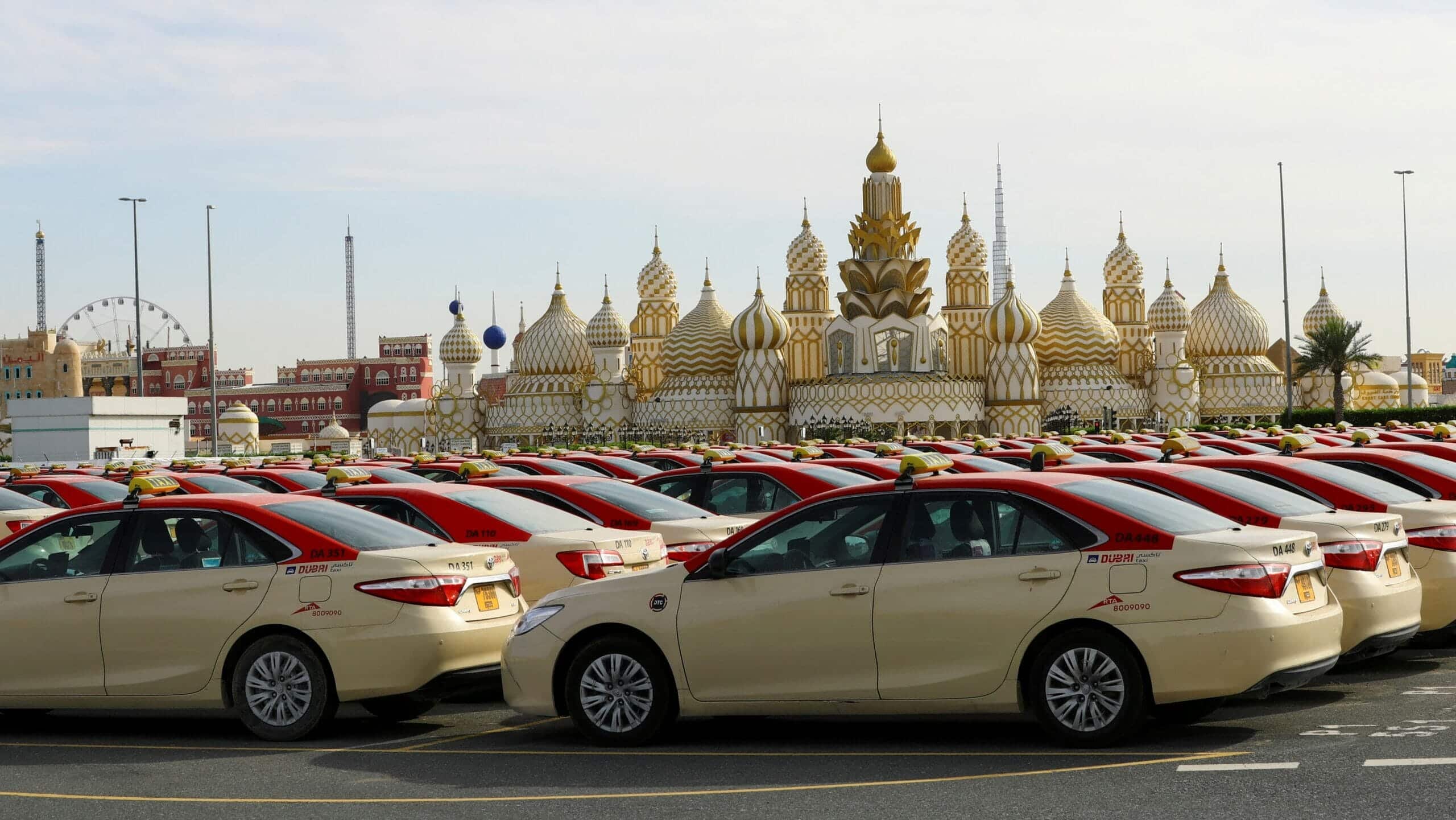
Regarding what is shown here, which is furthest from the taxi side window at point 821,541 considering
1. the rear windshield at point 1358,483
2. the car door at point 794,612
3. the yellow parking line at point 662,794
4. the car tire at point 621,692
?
the rear windshield at point 1358,483

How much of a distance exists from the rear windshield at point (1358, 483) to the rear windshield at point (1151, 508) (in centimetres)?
275

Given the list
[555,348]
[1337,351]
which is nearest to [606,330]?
[555,348]

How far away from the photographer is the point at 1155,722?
335 inches

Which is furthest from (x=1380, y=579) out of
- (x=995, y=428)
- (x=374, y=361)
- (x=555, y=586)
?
(x=374, y=361)

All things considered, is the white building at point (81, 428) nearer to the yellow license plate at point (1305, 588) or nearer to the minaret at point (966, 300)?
the minaret at point (966, 300)

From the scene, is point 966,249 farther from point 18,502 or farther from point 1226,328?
point 18,502

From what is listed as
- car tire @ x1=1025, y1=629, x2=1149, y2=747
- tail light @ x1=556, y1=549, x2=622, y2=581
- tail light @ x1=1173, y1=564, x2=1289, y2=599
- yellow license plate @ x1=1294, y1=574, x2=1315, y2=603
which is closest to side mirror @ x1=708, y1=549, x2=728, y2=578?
car tire @ x1=1025, y1=629, x2=1149, y2=747

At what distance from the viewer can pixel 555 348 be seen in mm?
78938

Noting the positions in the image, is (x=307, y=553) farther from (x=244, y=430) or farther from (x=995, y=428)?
(x=244, y=430)

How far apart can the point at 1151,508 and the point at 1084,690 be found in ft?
3.34

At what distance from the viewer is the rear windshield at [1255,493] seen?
987cm

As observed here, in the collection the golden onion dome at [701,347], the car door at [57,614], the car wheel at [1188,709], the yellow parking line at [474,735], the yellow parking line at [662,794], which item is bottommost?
the yellow parking line at [474,735]

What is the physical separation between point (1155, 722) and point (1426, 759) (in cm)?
138

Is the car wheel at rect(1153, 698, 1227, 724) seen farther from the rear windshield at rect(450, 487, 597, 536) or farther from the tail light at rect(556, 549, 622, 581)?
the rear windshield at rect(450, 487, 597, 536)
